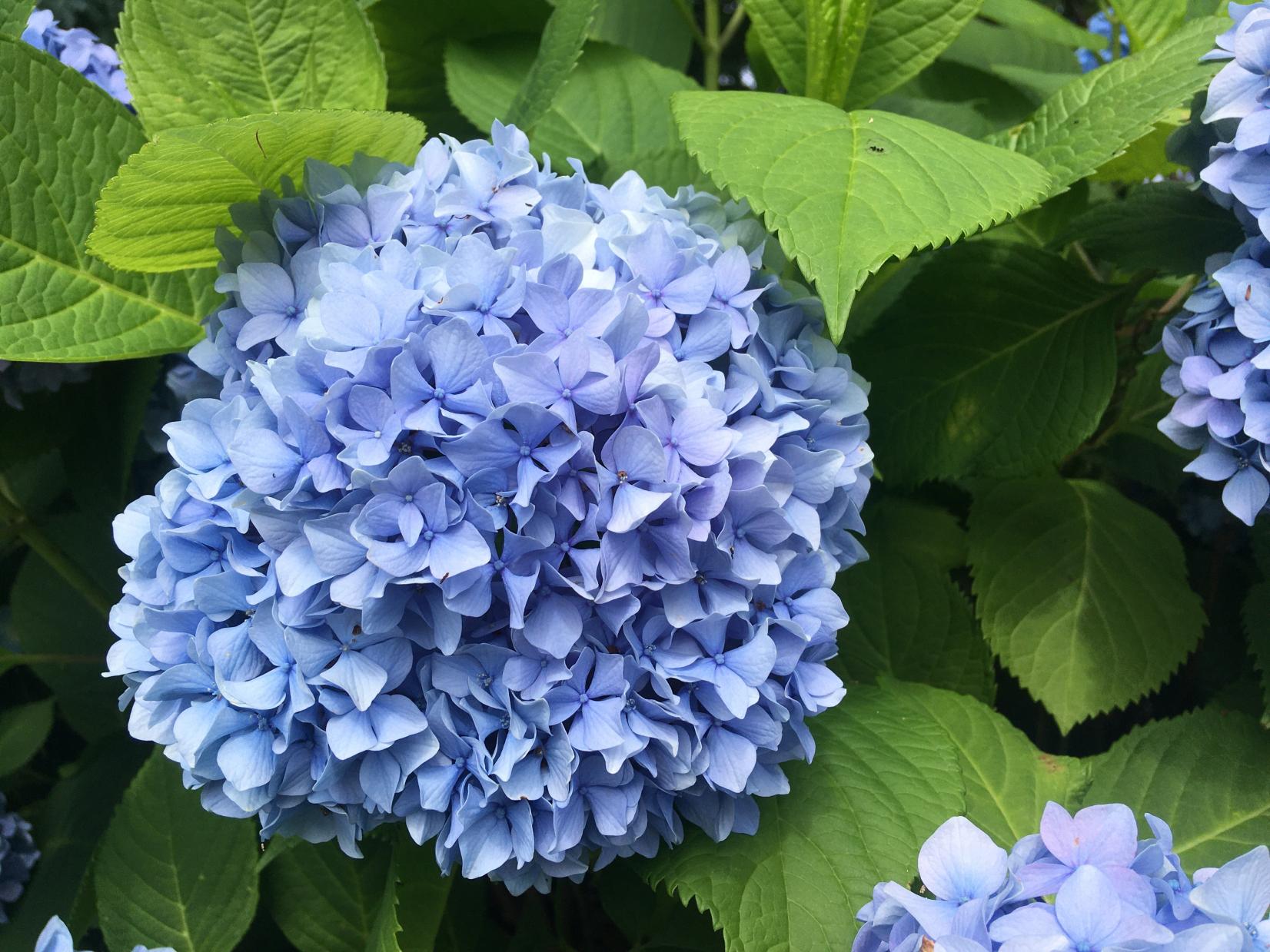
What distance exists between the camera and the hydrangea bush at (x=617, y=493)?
Result: 567 millimetres

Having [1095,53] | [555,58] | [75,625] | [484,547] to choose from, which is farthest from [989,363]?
[75,625]

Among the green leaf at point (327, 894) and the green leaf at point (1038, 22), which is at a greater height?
the green leaf at point (1038, 22)

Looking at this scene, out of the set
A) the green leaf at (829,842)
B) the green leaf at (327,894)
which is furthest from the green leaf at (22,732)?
the green leaf at (829,842)

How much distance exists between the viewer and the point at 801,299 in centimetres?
70

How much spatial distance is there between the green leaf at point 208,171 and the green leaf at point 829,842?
511mm

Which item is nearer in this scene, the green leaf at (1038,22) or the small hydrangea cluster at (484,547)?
the small hydrangea cluster at (484,547)

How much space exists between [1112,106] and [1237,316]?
20cm

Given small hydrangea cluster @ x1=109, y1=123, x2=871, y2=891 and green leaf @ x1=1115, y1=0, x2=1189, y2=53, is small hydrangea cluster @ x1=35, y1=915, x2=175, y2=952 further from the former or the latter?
green leaf @ x1=1115, y1=0, x2=1189, y2=53

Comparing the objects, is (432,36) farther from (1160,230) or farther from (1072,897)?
(1072,897)

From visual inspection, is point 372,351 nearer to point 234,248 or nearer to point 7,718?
point 234,248

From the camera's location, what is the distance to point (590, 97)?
1.01 metres

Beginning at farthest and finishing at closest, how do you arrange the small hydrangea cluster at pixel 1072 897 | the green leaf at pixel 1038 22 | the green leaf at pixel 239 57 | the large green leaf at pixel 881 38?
the green leaf at pixel 1038 22 → the large green leaf at pixel 881 38 → the green leaf at pixel 239 57 → the small hydrangea cluster at pixel 1072 897

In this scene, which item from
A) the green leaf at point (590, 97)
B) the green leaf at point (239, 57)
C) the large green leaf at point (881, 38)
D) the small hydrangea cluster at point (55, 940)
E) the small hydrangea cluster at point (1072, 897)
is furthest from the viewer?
the green leaf at point (590, 97)

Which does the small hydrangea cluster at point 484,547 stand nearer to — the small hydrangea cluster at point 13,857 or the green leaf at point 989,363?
the green leaf at point 989,363
